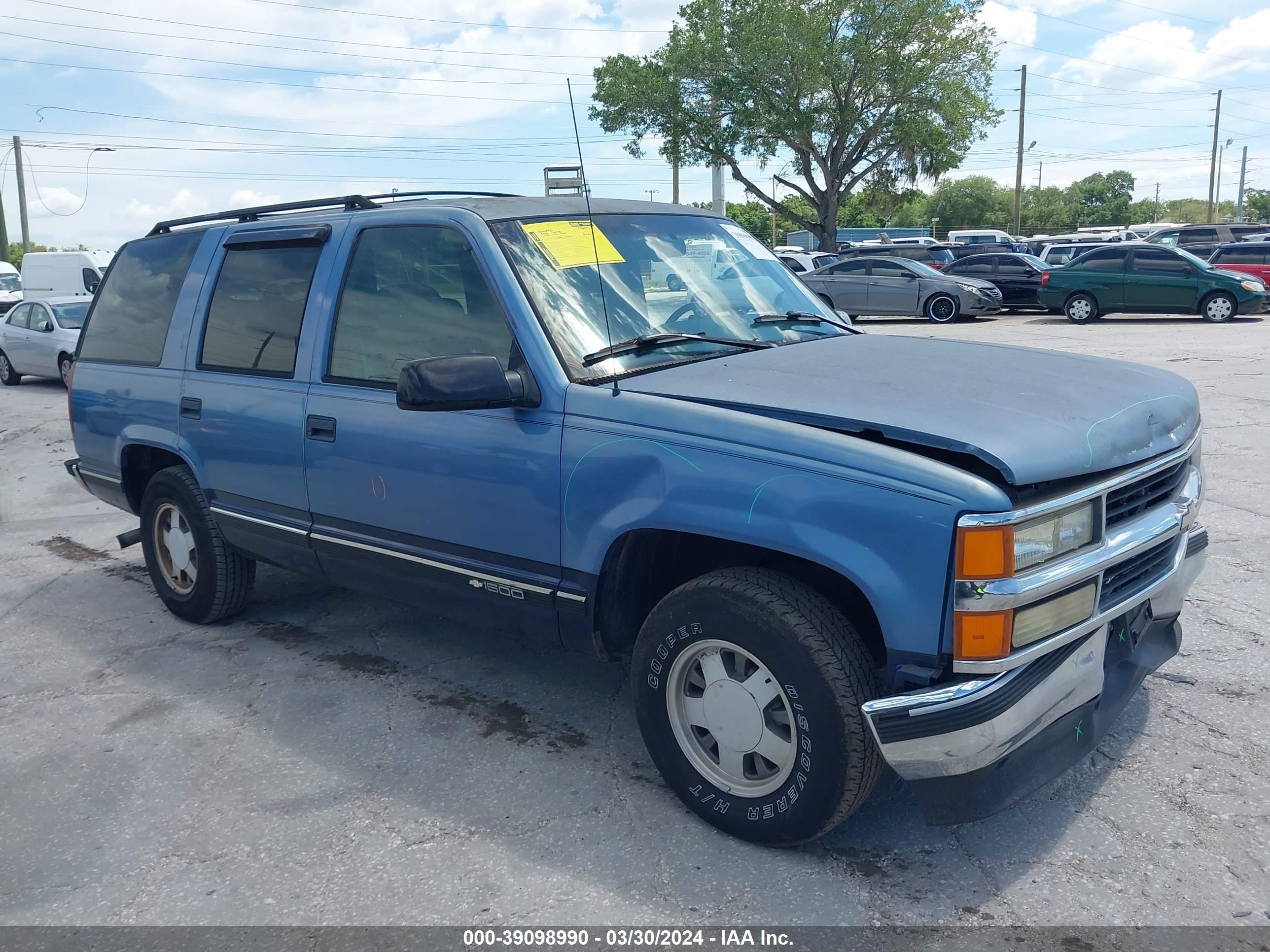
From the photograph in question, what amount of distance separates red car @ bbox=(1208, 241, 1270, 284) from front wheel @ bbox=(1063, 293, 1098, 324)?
3696 mm

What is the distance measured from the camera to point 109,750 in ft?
12.9

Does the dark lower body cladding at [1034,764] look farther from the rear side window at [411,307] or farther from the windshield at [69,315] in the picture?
the windshield at [69,315]

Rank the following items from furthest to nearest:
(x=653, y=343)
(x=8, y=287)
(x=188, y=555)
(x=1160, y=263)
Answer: (x=8, y=287)
(x=1160, y=263)
(x=188, y=555)
(x=653, y=343)

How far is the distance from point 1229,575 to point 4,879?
18.0 ft

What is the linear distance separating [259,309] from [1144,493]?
3.53 meters

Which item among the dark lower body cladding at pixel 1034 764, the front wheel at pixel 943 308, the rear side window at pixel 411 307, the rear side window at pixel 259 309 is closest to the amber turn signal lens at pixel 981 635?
the dark lower body cladding at pixel 1034 764

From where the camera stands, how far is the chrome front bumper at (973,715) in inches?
102

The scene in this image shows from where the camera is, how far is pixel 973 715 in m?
2.59

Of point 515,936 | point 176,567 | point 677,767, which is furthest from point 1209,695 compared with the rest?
point 176,567

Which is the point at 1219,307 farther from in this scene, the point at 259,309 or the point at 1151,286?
the point at 259,309

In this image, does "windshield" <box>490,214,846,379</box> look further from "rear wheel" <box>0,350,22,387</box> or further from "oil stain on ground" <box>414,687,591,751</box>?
"rear wheel" <box>0,350,22,387</box>

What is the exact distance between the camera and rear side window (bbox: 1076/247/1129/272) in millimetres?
21375

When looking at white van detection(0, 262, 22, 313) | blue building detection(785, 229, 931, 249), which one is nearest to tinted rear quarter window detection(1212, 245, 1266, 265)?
white van detection(0, 262, 22, 313)

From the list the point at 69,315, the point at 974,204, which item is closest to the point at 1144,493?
the point at 69,315
